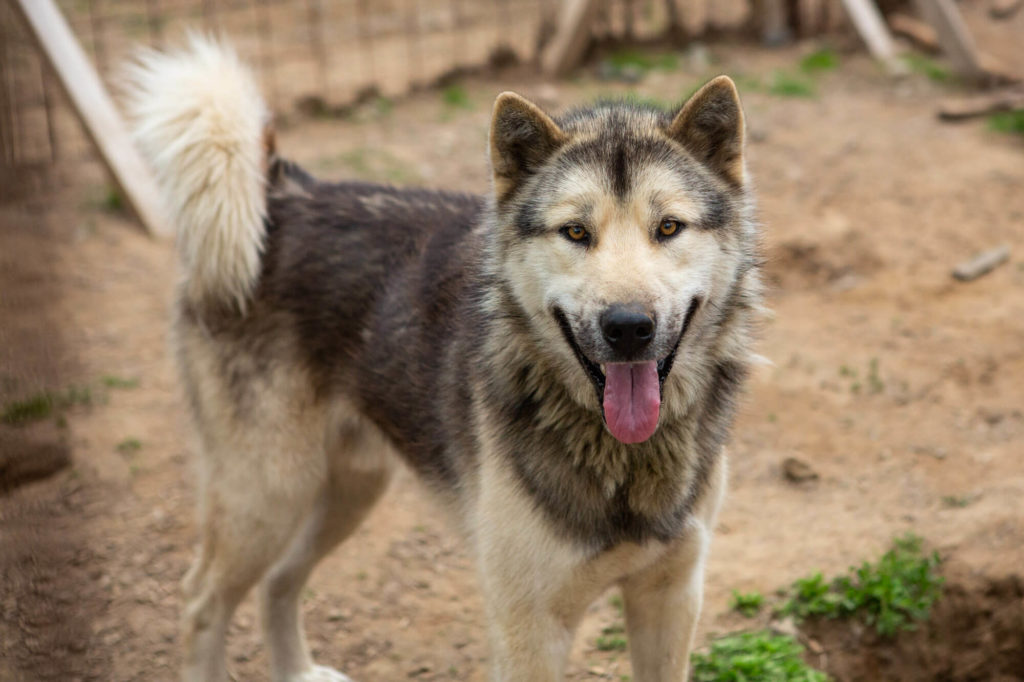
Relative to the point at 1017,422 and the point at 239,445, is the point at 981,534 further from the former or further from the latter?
the point at 239,445

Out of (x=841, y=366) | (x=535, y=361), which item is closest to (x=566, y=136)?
(x=535, y=361)

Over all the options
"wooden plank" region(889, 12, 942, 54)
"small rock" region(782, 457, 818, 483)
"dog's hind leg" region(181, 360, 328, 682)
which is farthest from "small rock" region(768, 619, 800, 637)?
"wooden plank" region(889, 12, 942, 54)

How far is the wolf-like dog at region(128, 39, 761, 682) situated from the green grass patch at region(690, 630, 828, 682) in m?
0.53

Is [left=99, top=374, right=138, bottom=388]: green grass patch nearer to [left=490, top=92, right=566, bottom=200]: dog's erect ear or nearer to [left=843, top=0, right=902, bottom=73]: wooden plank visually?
[left=490, top=92, right=566, bottom=200]: dog's erect ear

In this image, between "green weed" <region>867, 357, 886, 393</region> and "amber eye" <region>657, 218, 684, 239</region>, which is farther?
"green weed" <region>867, 357, 886, 393</region>

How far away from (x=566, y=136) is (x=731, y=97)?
465 millimetres

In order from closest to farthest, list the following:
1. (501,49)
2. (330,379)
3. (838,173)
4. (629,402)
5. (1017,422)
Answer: (629,402) → (330,379) → (1017,422) → (838,173) → (501,49)

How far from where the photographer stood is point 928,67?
8.74 m

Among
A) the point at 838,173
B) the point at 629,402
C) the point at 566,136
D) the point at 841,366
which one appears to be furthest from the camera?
the point at 838,173

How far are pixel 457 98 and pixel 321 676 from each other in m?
5.79

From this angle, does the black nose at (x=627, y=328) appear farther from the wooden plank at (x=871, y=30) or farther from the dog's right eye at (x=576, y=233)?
the wooden plank at (x=871, y=30)

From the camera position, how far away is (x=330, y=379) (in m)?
3.71

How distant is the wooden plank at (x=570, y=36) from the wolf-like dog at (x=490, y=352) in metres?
5.50

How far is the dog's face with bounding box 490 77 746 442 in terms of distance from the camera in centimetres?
273
